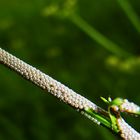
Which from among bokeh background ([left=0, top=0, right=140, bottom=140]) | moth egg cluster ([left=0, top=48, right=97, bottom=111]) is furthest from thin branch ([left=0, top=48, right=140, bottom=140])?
bokeh background ([left=0, top=0, right=140, bottom=140])

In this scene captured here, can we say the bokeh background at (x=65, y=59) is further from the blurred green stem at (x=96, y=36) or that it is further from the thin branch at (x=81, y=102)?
the thin branch at (x=81, y=102)

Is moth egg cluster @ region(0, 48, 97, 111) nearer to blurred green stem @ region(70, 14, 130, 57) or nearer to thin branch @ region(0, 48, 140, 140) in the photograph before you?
thin branch @ region(0, 48, 140, 140)

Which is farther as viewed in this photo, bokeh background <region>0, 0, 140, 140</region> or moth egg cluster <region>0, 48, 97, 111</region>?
bokeh background <region>0, 0, 140, 140</region>

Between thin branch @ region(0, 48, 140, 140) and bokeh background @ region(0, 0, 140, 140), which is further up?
bokeh background @ region(0, 0, 140, 140)

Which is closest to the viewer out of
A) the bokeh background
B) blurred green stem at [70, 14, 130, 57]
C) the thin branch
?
the thin branch

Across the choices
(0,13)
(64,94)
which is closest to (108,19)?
(0,13)

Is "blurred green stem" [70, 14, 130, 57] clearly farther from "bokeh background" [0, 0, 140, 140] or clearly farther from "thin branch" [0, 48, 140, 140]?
"thin branch" [0, 48, 140, 140]

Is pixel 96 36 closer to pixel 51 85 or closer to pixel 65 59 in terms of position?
pixel 65 59

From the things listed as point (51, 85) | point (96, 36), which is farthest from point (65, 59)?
point (51, 85)

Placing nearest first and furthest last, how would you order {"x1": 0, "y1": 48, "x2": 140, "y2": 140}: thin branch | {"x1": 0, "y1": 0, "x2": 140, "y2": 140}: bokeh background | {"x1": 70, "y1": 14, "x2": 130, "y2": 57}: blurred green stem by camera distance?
{"x1": 0, "y1": 48, "x2": 140, "y2": 140}: thin branch, {"x1": 70, "y1": 14, "x2": 130, "y2": 57}: blurred green stem, {"x1": 0, "y1": 0, "x2": 140, "y2": 140}: bokeh background
